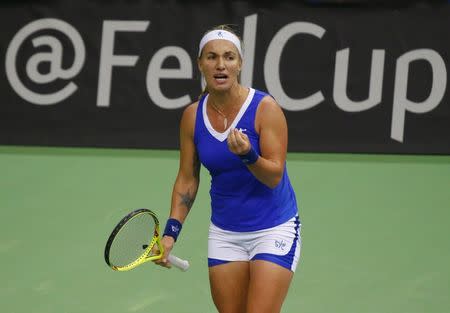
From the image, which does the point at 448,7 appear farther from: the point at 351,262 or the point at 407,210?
the point at 351,262

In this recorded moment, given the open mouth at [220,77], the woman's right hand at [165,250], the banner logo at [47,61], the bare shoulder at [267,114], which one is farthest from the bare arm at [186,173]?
the banner logo at [47,61]

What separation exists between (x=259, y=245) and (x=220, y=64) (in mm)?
864

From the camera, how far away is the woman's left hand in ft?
14.5

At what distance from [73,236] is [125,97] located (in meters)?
2.29

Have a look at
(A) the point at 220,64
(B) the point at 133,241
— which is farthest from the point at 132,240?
(A) the point at 220,64

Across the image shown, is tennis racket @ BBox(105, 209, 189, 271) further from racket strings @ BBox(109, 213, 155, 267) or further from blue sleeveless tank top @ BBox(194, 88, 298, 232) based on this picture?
blue sleeveless tank top @ BBox(194, 88, 298, 232)

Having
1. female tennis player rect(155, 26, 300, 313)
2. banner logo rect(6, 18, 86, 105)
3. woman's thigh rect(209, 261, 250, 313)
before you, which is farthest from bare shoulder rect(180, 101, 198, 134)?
banner logo rect(6, 18, 86, 105)

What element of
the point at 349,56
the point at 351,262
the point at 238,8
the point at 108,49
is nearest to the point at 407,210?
the point at 351,262

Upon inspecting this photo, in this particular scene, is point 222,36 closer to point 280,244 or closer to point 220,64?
point 220,64

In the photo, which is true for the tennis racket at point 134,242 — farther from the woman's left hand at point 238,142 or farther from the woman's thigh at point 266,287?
the woman's left hand at point 238,142

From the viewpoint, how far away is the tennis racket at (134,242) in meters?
4.66

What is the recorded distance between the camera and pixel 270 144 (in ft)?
15.5

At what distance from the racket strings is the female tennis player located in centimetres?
11

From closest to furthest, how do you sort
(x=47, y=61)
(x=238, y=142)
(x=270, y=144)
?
(x=238, y=142) → (x=270, y=144) → (x=47, y=61)
